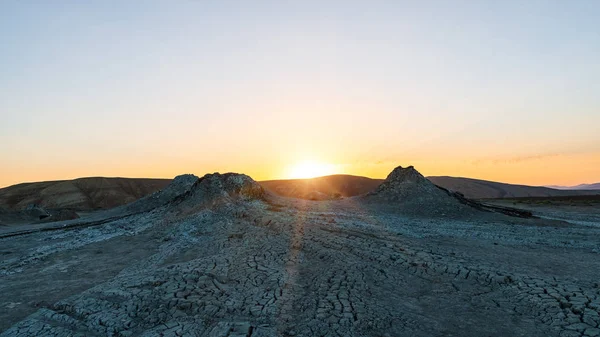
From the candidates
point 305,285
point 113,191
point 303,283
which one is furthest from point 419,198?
point 113,191

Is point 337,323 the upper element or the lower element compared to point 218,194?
lower

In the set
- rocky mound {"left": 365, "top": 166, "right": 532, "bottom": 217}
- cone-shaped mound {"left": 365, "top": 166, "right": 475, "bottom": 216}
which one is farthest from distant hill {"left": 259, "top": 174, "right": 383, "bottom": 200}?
rocky mound {"left": 365, "top": 166, "right": 532, "bottom": 217}

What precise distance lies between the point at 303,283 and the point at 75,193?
76.6m

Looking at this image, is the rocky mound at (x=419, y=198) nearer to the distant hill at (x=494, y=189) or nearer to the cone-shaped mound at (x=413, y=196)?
the cone-shaped mound at (x=413, y=196)

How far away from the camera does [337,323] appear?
6.94 metres

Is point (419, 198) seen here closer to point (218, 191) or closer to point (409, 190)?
point (409, 190)

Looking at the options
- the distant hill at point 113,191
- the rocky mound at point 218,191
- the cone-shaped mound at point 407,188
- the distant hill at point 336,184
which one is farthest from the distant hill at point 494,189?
the rocky mound at point 218,191

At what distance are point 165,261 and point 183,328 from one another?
5891mm

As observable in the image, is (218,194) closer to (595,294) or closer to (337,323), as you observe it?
(337,323)

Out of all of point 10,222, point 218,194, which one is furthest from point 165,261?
point 10,222

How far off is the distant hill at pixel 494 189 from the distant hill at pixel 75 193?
8297 cm

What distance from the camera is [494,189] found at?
345 feet

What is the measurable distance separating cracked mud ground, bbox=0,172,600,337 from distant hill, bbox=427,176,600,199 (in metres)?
90.8

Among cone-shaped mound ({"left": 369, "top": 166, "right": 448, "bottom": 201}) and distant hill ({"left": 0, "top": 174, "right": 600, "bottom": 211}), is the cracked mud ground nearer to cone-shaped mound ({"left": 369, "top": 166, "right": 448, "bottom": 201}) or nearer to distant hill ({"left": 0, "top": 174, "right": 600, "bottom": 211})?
cone-shaped mound ({"left": 369, "top": 166, "right": 448, "bottom": 201})
